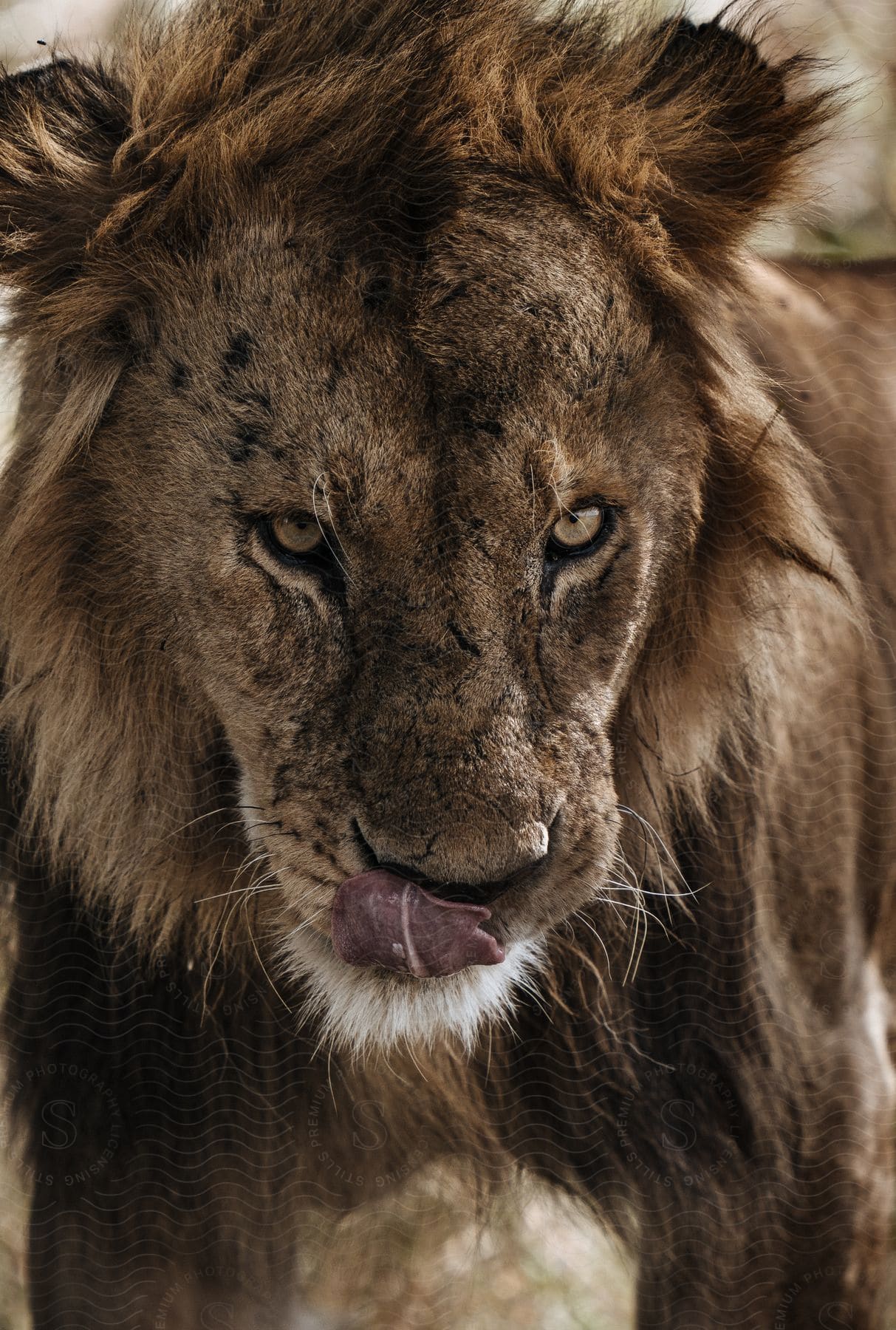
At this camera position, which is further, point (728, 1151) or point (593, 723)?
point (728, 1151)

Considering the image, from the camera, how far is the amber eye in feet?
4.08

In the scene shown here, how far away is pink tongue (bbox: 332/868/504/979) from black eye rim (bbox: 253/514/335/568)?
28 cm

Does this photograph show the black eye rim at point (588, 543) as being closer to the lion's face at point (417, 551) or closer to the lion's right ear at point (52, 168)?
the lion's face at point (417, 551)

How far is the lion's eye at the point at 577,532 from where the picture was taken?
127 cm

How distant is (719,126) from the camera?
142cm

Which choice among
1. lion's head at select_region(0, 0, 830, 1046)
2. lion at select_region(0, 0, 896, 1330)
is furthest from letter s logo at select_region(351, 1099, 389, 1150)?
lion's head at select_region(0, 0, 830, 1046)

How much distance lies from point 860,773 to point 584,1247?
113 centimetres

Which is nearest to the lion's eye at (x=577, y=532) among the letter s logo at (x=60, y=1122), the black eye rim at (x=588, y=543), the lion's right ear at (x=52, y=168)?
the black eye rim at (x=588, y=543)

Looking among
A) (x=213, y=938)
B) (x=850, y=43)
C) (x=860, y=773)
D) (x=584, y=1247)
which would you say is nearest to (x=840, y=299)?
(x=850, y=43)

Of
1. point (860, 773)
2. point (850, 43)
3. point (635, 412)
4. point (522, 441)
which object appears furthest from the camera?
point (850, 43)

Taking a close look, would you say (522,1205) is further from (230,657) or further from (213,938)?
(230,657)

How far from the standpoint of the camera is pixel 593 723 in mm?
1315

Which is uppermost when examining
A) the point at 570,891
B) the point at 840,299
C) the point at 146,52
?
the point at 146,52

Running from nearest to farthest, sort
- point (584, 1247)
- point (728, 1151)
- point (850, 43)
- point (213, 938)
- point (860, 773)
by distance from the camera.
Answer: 1. point (213, 938)
2. point (728, 1151)
3. point (860, 773)
4. point (850, 43)
5. point (584, 1247)
